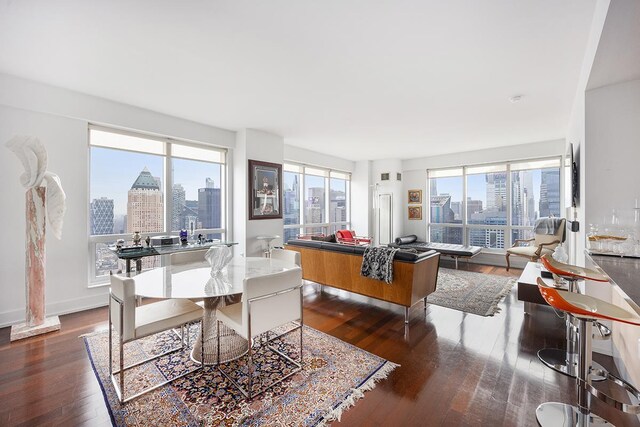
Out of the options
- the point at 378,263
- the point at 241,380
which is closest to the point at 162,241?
the point at 241,380

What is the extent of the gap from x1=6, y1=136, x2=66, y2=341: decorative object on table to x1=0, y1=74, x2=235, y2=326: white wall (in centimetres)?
40

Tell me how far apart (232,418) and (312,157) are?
583 centimetres

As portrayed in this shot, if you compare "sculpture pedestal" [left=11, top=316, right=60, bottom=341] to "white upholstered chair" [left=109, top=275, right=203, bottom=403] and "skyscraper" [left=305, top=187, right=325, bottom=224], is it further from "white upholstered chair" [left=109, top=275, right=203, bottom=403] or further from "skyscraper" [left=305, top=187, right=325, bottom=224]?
"skyscraper" [left=305, top=187, right=325, bottom=224]

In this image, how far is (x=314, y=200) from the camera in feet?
23.9

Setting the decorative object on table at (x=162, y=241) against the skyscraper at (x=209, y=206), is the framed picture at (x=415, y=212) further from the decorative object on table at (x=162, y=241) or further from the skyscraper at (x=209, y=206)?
the decorative object on table at (x=162, y=241)

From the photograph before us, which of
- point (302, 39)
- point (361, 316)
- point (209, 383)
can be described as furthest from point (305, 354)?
point (302, 39)

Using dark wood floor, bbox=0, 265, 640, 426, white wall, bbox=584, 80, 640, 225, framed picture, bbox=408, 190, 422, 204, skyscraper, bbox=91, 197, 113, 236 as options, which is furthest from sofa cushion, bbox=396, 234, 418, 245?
skyscraper, bbox=91, 197, 113, 236

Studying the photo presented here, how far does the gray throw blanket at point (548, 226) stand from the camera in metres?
5.33

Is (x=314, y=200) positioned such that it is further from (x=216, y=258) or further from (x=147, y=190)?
(x=216, y=258)

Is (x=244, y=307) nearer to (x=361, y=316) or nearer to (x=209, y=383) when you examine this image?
(x=209, y=383)

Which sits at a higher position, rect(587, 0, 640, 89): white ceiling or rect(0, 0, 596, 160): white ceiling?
rect(0, 0, 596, 160): white ceiling

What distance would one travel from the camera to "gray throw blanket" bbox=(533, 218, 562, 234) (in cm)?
533

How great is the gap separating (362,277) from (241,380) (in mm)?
1945

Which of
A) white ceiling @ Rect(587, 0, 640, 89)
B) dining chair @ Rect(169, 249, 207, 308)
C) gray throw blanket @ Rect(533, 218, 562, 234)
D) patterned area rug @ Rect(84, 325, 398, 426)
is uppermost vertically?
white ceiling @ Rect(587, 0, 640, 89)
